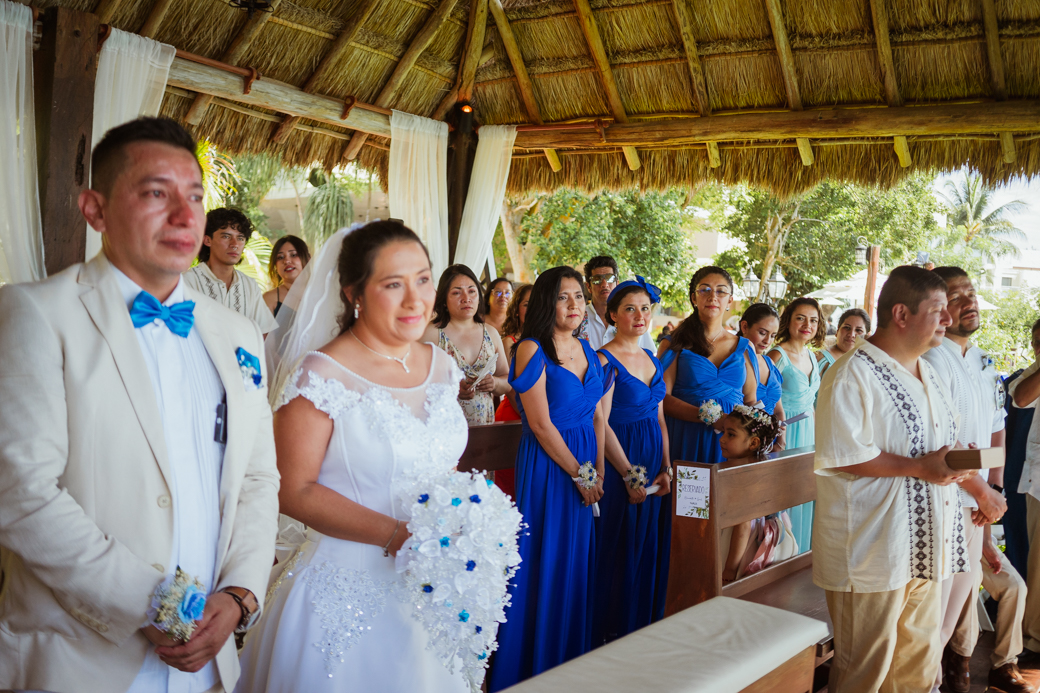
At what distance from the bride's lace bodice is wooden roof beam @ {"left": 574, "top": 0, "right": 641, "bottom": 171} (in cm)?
599

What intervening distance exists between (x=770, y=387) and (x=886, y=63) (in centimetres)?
326

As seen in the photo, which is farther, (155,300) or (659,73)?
(659,73)

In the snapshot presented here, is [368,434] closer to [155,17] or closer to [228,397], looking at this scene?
[228,397]

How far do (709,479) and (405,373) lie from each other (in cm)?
162

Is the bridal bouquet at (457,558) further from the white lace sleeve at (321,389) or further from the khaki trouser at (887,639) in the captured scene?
the khaki trouser at (887,639)

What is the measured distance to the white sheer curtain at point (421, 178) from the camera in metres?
7.58

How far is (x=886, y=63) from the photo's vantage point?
6441mm

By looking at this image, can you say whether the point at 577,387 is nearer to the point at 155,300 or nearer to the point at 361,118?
the point at 155,300

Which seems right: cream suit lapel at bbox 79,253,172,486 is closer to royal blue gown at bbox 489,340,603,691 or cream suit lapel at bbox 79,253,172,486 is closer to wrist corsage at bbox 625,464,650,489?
royal blue gown at bbox 489,340,603,691

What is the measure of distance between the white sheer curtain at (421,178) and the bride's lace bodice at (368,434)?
17.5ft

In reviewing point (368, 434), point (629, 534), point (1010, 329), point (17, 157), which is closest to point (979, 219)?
point (1010, 329)

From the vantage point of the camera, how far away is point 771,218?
73.5ft

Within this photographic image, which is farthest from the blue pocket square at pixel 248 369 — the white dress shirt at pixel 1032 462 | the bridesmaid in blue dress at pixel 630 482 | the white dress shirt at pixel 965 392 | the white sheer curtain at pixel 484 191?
the white sheer curtain at pixel 484 191

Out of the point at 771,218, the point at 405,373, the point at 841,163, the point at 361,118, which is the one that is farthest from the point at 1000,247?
the point at 405,373
